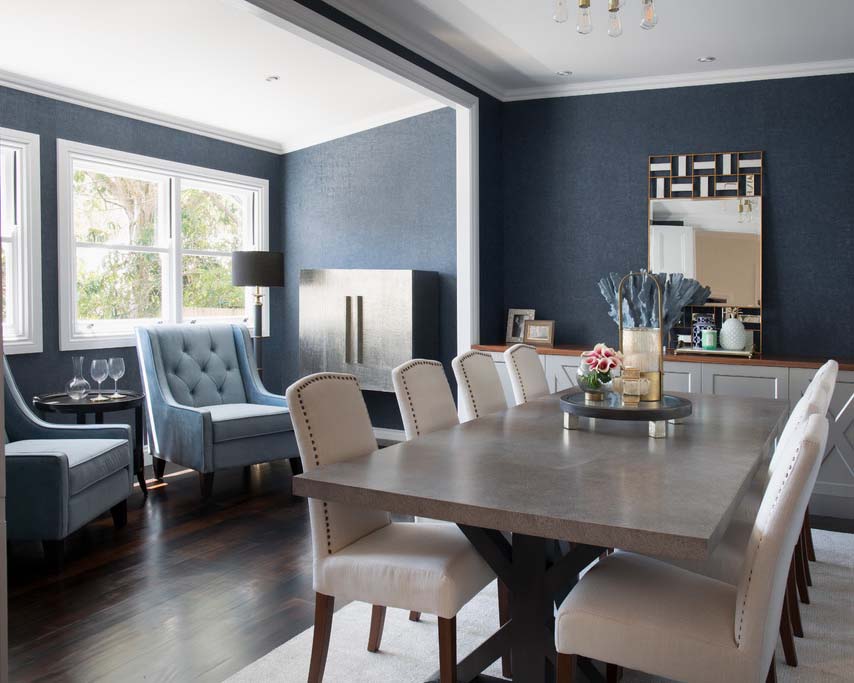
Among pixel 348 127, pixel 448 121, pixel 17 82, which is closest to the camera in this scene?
pixel 17 82

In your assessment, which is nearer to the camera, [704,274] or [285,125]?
[704,274]

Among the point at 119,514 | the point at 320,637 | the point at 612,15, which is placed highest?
Result: the point at 612,15

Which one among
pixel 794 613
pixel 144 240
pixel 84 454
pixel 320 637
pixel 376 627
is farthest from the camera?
pixel 144 240

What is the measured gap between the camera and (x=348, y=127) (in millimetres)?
6332

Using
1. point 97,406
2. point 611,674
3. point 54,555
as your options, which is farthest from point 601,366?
point 97,406

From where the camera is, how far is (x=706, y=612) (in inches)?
67.4

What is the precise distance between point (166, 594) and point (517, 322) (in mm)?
3158

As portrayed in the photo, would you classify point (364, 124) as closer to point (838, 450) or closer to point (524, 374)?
point (524, 374)

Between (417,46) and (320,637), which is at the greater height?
(417,46)

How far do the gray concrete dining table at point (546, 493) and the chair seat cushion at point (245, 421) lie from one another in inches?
90.0

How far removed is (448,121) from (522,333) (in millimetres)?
1731

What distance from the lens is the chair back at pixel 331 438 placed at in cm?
217

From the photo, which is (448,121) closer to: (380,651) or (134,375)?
(134,375)

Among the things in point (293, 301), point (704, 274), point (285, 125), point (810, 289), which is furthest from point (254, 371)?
point (810, 289)
